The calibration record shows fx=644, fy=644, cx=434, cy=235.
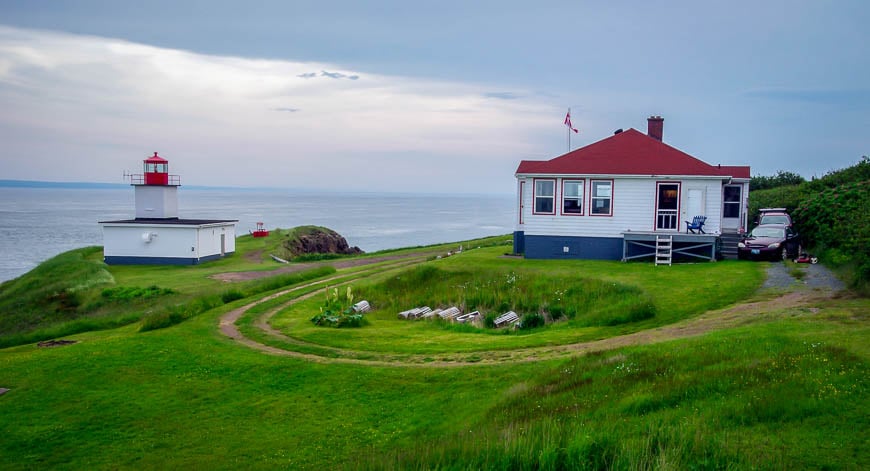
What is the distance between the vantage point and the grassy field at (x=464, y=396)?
7387mm

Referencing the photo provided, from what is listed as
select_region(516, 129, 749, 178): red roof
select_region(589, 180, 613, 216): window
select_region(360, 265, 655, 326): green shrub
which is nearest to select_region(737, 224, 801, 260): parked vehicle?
select_region(516, 129, 749, 178): red roof

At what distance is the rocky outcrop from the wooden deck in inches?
1152

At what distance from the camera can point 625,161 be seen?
91.5 feet

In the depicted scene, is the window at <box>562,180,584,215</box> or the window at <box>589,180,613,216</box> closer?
the window at <box>589,180,613,216</box>

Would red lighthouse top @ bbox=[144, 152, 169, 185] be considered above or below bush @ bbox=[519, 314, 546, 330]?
above

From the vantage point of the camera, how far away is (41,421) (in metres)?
12.2

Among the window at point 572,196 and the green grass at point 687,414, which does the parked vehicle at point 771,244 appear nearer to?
the window at point 572,196

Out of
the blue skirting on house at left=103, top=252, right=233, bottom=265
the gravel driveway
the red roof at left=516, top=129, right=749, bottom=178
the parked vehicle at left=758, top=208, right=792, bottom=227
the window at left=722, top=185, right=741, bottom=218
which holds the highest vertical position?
the red roof at left=516, top=129, right=749, bottom=178

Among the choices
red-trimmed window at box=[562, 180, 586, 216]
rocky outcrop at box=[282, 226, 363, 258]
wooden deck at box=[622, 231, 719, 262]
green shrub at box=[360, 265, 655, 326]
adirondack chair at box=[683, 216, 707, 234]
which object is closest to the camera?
green shrub at box=[360, 265, 655, 326]

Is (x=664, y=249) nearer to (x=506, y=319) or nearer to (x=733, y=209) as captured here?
(x=733, y=209)

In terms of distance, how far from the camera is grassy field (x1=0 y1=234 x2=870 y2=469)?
7.39m

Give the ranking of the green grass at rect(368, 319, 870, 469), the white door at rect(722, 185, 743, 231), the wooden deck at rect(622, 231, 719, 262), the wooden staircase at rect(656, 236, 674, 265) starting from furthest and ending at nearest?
the white door at rect(722, 185, 743, 231) → the wooden deck at rect(622, 231, 719, 262) → the wooden staircase at rect(656, 236, 674, 265) → the green grass at rect(368, 319, 870, 469)

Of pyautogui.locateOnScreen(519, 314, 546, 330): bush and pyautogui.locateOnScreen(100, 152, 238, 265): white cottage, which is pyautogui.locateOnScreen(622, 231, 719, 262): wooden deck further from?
pyautogui.locateOnScreen(100, 152, 238, 265): white cottage

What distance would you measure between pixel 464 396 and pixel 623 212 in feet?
58.0
